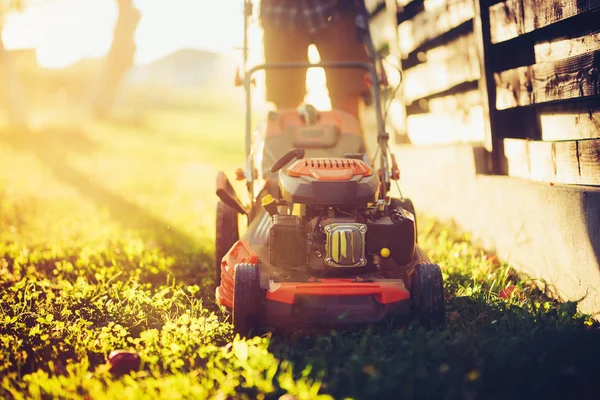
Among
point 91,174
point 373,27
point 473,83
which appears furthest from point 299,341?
point 91,174

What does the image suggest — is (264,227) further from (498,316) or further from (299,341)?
(498,316)

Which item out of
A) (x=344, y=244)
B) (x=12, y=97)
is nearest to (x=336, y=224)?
(x=344, y=244)

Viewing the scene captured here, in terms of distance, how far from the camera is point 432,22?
534 centimetres

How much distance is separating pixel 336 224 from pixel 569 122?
1297 mm

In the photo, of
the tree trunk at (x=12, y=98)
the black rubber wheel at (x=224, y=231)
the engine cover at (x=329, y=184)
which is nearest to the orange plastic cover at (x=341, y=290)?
the engine cover at (x=329, y=184)

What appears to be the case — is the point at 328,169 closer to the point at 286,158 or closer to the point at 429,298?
the point at 286,158

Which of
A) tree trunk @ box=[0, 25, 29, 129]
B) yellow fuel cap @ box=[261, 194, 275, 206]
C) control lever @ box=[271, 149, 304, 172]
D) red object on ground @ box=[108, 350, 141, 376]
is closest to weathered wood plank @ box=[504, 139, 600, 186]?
control lever @ box=[271, 149, 304, 172]

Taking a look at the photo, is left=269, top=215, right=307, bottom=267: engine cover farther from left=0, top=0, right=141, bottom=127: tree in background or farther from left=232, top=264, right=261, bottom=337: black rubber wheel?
left=0, top=0, right=141, bottom=127: tree in background

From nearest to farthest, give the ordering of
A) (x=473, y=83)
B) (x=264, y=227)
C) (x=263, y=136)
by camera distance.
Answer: (x=264, y=227) → (x=263, y=136) → (x=473, y=83)

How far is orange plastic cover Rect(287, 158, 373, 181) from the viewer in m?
3.01

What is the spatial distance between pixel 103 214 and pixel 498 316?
397cm

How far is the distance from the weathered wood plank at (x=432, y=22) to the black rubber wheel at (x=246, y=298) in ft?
8.00

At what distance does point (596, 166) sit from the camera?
312cm

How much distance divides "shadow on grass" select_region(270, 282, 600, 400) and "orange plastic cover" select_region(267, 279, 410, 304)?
131mm
